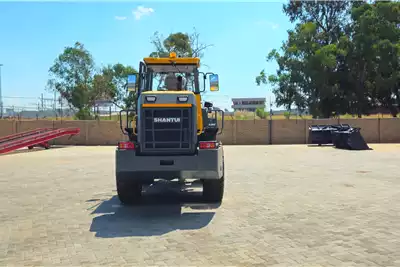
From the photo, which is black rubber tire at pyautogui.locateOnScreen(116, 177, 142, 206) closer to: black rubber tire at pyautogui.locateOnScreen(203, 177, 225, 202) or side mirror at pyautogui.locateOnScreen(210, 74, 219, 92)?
black rubber tire at pyautogui.locateOnScreen(203, 177, 225, 202)

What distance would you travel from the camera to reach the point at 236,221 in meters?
7.69

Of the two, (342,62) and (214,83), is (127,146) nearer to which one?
(214,83)

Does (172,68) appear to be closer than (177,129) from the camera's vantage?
No

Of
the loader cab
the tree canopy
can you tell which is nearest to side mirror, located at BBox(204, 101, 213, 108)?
the loader cab

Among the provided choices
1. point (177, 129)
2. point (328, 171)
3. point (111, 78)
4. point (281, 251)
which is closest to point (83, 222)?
point (177, 129)

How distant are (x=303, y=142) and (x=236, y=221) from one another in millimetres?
26971

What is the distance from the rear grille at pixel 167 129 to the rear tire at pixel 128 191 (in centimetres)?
101

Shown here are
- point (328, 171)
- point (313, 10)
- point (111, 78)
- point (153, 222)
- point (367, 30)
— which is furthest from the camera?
point (111, 78)

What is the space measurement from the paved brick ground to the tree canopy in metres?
32.0

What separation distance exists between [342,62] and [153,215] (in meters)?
41.2

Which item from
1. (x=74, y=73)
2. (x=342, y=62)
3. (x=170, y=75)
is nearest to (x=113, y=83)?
(x=74, y=73)

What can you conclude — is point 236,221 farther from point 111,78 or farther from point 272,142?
point 111,78

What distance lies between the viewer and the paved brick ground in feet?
18.7

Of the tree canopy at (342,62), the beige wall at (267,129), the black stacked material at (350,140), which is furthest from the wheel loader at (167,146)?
the tree canopy at (342,62)
